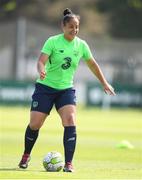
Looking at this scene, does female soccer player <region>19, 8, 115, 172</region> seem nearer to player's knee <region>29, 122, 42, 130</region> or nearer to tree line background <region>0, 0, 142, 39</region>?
player's knee <region>29, 122, 42, 130</region>

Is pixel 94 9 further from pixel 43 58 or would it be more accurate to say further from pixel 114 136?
pixel 43 58

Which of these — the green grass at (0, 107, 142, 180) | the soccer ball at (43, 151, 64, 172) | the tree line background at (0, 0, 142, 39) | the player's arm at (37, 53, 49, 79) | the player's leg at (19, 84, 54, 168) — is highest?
the tree line background at (0, 0, 142, 39)

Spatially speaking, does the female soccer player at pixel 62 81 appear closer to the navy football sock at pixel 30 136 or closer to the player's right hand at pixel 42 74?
the navy football sock at pixel 30 136

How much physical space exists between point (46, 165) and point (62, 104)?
97 cm

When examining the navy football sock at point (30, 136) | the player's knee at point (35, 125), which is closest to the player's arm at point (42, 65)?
the player's knee at point (35, 125)

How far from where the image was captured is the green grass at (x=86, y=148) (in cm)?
1335

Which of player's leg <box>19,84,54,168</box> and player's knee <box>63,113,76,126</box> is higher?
player's leg <box>19,84,54,168</box>

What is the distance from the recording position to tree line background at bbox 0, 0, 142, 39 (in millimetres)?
63875

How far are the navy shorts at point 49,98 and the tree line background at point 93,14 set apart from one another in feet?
158

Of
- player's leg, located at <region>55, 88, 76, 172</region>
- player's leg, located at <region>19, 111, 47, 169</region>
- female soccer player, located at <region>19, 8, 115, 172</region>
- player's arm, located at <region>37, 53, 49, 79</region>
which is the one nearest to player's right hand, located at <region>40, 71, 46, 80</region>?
player's arm, located at <region>37, 53, 49, 79</region>

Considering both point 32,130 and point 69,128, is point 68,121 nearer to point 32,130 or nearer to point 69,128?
point 69,128

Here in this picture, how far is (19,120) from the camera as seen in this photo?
3147 cm

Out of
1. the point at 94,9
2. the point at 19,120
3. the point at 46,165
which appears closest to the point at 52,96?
the point at 46,165

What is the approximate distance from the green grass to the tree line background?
2888 cm
